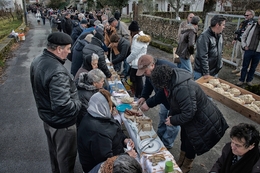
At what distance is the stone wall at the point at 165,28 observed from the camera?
28.8 ft

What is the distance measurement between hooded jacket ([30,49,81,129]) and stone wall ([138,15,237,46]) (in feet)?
26.7

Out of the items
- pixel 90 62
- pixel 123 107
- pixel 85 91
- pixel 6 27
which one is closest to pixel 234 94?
pixel 123 107

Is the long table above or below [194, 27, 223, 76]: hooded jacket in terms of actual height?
below

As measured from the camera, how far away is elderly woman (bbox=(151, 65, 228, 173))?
2.37 meters

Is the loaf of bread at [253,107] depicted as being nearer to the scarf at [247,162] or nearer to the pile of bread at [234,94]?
the pile of bread at [234,94]

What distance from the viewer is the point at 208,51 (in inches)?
171

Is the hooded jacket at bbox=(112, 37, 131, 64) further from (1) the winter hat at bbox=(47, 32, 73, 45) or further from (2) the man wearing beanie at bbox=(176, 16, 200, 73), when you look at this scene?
(1) the winter hat at bbox=(47, 32, 73, 45)

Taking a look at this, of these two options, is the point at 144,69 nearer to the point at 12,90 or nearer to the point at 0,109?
the point at 0,109

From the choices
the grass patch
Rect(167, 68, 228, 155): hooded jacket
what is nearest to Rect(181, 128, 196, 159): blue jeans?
Rect(167, 68, 228, 155): hooded jacket

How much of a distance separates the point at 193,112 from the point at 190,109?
0.06 metres

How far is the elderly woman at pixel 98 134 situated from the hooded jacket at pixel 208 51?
265 cm

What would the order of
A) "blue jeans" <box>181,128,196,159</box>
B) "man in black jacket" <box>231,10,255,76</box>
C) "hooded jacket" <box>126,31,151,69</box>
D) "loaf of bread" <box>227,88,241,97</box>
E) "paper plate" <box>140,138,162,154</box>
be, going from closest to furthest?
"paper plate" <box>140,138,162,154</box> → "blue jeans" <box>181,128,196,159</box> → "loaf of bread" <box>227,88,241,97</box> → "hooded jacket" <box>126,31,151,69</box> → "man in black jacket" <box>231,10,255,76</box>

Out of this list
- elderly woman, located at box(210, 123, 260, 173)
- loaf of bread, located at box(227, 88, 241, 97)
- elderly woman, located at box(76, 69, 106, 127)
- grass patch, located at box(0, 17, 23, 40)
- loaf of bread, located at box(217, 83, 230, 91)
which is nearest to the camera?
elderly woman, located at box(210, 123, 260, 173)

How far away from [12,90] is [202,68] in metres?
5.49
